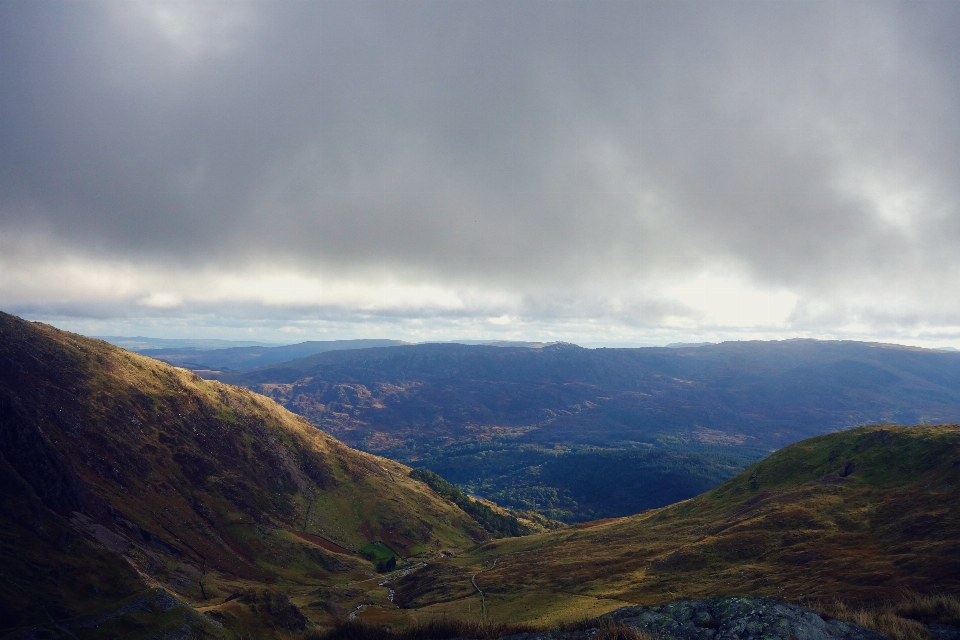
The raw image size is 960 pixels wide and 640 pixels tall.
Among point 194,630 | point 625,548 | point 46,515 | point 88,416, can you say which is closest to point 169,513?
point 88,416

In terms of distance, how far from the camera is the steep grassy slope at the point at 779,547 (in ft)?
218

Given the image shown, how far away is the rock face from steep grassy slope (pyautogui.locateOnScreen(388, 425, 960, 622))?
23299 millimetres

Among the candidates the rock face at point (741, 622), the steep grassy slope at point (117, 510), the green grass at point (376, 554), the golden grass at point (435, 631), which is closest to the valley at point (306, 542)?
the golden grass at point (435, 631)

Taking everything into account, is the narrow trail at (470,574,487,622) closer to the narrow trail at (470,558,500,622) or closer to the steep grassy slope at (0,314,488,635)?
the narrow trail at (470,558,500,622)

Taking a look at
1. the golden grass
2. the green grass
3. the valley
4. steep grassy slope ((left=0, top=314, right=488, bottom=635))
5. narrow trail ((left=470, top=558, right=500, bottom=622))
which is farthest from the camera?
the green grass

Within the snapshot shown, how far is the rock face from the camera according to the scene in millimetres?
19594

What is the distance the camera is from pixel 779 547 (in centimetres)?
8625

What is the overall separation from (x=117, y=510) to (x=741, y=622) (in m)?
159

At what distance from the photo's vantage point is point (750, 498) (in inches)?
5408

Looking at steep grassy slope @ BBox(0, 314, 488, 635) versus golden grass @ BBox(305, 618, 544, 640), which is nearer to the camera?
golden grass @ BBox(305, 618, 544, 640)

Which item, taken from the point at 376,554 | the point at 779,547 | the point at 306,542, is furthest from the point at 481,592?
the point at 376,554

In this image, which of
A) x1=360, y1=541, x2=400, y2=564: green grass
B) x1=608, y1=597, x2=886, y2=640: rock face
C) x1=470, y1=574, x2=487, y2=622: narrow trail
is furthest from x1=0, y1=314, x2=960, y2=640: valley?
x1=608, y1=597, x2=886, y2=640: rock face

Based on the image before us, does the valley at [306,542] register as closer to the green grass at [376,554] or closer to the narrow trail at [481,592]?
the narrow trail at [481,592]

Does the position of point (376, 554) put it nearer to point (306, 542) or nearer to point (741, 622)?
point (306, 542)
